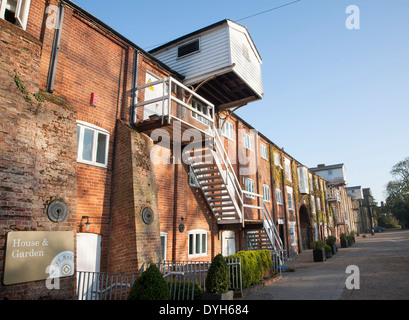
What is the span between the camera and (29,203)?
5.98 meters

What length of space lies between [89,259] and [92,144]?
3394mm

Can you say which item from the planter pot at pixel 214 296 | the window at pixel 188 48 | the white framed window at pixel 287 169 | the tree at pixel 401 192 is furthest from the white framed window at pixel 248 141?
the tree at pixel 401 192

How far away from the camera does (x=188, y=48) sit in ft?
46.2

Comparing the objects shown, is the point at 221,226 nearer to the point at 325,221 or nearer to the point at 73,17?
the point at 73,17

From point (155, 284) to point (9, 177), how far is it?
3.78 metres

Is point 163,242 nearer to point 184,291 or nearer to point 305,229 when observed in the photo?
point 184,291

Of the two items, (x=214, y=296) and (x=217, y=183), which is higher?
(x=217, y=183)

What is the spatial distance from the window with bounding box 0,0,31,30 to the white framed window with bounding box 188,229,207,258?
30.6ft

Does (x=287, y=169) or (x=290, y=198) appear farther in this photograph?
(x=287, y=169)

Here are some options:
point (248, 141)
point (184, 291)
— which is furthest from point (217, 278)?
point (248, 141)

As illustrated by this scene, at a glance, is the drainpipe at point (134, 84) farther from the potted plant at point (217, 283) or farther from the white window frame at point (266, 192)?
the white window frame at point (266, 192)

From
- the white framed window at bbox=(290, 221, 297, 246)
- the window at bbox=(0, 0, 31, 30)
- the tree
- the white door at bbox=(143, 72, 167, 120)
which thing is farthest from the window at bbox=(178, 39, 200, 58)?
the tree

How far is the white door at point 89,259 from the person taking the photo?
294 inches
